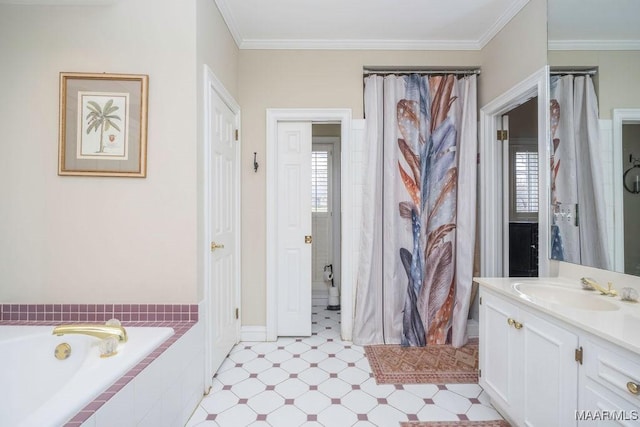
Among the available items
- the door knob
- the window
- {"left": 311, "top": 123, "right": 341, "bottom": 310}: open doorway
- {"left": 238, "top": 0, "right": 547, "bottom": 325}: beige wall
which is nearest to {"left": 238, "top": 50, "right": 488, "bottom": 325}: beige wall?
{"left": 238, "top": 0, "right": 547, "bottom": 325}: beige wall

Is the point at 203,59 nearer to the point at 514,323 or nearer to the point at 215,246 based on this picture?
the point at 215,246

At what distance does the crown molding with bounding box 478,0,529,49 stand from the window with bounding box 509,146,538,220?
137cm

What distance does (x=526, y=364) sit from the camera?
1495 mm

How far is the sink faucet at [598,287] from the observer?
1523 millimetres

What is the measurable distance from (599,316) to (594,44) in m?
1.45

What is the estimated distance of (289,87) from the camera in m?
2.78

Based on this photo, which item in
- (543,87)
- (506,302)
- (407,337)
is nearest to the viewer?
A: (506,302)

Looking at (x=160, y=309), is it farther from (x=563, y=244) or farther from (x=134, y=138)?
(x=563, y=244)

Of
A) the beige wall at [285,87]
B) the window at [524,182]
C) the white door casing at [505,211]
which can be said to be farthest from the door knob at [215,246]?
the window at [524,182]

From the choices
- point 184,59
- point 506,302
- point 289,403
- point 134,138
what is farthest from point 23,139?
point 506,302

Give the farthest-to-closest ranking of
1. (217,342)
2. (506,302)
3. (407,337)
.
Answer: (407,337)
(217,342)
(506,302)

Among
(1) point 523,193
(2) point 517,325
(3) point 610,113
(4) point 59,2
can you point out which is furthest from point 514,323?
(4) point 59,2

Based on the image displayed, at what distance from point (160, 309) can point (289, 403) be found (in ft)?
3.34

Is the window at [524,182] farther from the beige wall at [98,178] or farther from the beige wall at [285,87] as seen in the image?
the beige wall at [98,178]
